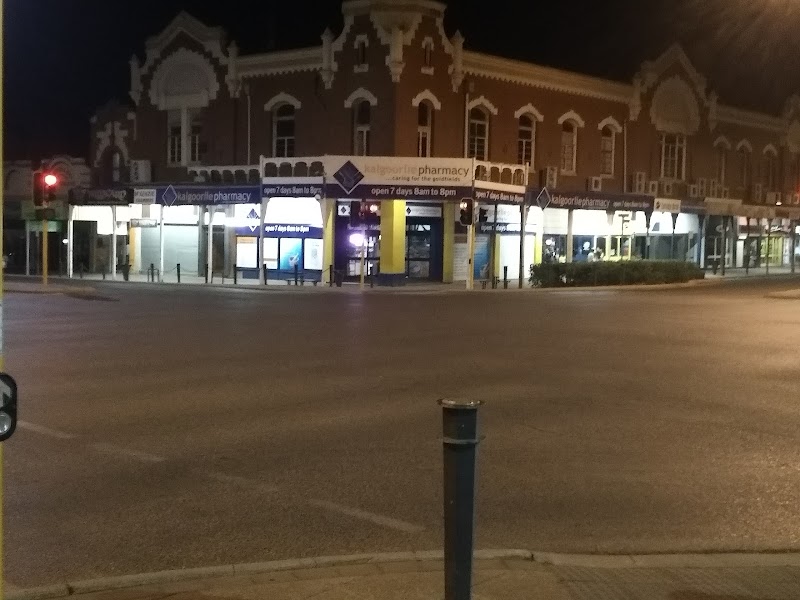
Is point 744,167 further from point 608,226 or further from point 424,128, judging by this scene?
point 424,128

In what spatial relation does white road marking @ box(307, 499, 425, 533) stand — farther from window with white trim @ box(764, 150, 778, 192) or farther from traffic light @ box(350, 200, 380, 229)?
window with white trim @ box(764, 150, 778, 192)

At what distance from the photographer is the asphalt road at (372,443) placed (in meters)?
7.32

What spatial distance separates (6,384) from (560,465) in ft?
20.5

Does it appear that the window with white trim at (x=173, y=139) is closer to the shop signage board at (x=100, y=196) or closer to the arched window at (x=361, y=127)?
the shop signage board at (x=100, y=196)

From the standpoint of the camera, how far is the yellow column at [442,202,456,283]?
41906 millimetres

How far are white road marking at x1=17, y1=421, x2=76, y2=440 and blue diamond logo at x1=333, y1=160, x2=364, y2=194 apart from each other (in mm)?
28487

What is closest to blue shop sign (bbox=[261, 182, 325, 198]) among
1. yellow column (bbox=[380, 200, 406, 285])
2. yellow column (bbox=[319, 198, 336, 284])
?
yellow column (bbox=[319, 198, 336, 284])

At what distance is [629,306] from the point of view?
1171 inches

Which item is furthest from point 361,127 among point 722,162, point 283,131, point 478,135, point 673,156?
point 722,162

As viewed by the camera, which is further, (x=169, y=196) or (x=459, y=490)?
(x=169, y=196)

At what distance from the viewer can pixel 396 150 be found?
41.0 metres

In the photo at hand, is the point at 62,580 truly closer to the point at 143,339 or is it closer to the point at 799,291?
the point at 143,339

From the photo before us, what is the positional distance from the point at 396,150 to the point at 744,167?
94.4 ft

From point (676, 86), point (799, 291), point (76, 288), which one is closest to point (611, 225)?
point (676, 86)
